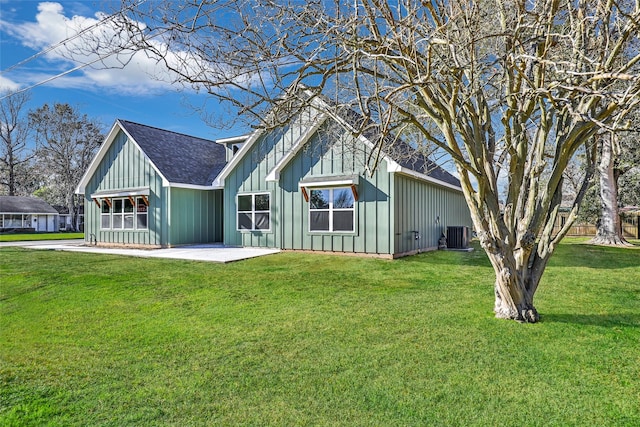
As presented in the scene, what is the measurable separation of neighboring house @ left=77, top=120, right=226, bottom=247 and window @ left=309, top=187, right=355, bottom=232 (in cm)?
560

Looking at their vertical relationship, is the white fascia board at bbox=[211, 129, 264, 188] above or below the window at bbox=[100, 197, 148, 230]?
above

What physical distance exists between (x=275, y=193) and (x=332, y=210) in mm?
2379

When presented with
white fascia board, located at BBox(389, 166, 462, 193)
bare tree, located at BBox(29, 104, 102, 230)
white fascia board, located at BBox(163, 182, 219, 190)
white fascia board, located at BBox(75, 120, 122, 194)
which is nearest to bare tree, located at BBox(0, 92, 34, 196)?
bare tree, located at BBox(29, 104, 102, 230)

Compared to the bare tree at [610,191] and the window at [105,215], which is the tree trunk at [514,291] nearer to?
the bare tree at [610,191]

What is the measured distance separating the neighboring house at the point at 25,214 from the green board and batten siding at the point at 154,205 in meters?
24.8

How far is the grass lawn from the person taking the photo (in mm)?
2809

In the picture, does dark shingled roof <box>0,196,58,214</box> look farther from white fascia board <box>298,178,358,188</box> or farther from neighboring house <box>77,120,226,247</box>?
white fascia board <box>298,178,358,188</box>

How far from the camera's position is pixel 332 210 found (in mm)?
11609

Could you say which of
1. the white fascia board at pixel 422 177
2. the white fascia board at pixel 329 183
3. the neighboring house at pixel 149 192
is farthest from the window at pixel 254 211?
the white fascia board at pixel 422 177

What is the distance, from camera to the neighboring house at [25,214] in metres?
35.3

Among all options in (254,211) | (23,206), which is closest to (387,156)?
(254,211)

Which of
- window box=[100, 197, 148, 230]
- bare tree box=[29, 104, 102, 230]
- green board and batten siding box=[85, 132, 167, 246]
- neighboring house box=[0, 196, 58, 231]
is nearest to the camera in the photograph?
green board and batten siding box=[85, 132, 167, 246]

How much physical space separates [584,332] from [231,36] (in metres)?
5.45

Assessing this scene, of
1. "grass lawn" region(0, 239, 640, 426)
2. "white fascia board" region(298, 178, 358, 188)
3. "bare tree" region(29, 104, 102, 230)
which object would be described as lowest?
"grass lawn" region(0, 239, 640, 426)
